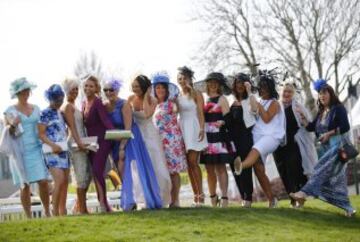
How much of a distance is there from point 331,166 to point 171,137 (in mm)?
2489

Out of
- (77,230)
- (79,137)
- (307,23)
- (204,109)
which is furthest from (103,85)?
(307,23)

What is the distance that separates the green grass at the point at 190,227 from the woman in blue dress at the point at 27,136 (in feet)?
4.00

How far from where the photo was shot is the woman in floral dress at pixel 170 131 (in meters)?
11.5

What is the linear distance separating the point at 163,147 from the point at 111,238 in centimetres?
286

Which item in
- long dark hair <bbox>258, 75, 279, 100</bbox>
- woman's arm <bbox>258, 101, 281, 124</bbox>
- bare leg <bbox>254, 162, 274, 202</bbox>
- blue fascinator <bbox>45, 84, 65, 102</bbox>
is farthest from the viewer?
long dark hair <bbox>258, 75, 279, 100</bbox>

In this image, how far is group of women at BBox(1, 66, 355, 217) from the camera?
11070 millimetres

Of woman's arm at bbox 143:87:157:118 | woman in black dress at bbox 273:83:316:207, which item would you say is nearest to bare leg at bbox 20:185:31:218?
woman's arm at bbox 143:87:157:118

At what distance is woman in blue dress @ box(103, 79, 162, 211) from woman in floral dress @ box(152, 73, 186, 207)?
1.39 ft

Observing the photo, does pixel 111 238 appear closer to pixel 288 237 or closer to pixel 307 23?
pixel 288 237

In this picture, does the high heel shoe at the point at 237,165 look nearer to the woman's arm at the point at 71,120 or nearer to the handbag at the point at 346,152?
the handbag at the point at 346,152

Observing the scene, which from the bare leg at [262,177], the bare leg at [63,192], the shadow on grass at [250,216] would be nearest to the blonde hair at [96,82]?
the bare leg at [63,192]

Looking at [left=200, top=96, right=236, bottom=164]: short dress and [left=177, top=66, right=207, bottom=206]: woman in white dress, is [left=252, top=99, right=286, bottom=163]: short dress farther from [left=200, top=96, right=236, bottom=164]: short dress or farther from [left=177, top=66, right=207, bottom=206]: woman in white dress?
[left=177, top=66, right=207, bottom=206]: woman in white dress

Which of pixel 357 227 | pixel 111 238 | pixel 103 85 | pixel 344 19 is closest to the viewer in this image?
pixel 111 238

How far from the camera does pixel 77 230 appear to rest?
30.5 feet
